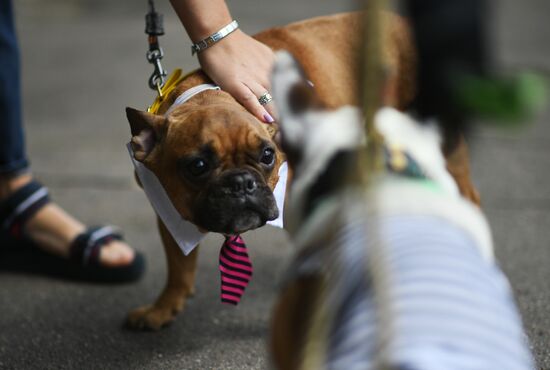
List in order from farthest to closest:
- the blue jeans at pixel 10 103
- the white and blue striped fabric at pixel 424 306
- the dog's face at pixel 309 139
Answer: the blue jeans at pixel 10 103, the dog's face at pixel 309 139, the white and blue striped fabric at pixel 424 306

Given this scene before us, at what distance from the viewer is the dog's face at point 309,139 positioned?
112 cm

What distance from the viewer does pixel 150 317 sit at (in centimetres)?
215

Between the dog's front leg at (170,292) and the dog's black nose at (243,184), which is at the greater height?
the dog's black nose at (243,184)

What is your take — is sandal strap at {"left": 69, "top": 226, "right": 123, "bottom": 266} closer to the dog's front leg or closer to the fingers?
the dog's front leg

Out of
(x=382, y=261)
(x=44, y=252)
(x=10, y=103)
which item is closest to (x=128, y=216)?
(x=44, y=252)

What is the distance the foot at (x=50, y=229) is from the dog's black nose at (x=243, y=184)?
2.63ft

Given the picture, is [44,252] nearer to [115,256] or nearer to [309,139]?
[115,256]

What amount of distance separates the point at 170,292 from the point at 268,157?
0.56m

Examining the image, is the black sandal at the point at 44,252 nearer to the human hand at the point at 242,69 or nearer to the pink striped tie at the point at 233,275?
the pink striped tie at the point at 233,275

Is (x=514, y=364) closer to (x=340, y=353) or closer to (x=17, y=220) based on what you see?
(x=340, y=353)

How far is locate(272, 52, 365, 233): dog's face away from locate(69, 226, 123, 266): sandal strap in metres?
1.39

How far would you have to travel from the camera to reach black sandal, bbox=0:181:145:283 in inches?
96.7

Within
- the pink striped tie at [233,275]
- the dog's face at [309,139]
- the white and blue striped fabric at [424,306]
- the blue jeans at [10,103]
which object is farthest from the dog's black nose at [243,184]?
the blue jeans at [10,103]

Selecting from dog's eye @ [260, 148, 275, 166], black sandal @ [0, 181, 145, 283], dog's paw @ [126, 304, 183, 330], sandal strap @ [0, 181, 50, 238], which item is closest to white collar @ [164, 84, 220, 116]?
dog's eye @ [260, 148, 275, 166]
